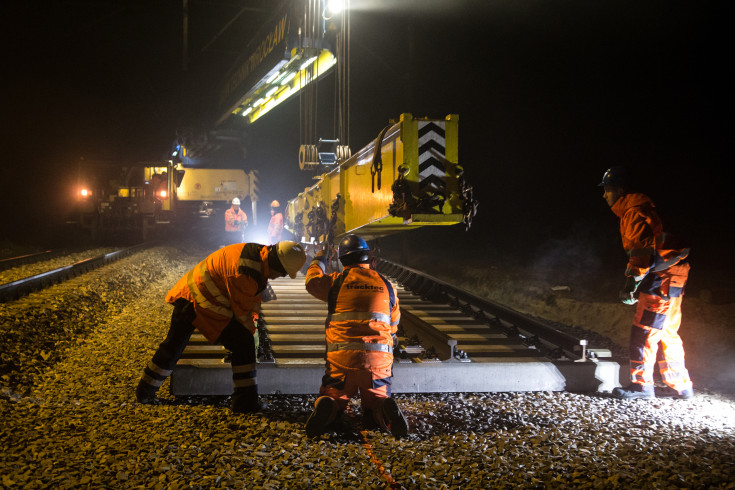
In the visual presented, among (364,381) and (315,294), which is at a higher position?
(315,294)

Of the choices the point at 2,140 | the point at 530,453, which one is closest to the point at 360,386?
the point at 530,453

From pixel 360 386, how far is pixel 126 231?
18.4 metres

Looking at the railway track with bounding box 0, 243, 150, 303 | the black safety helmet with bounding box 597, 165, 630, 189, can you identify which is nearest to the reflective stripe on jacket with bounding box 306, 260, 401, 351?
the black safety helmet with bounding box 597, 165, 630, 189

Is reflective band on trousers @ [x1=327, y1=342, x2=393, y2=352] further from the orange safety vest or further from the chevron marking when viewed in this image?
the orange safety vest

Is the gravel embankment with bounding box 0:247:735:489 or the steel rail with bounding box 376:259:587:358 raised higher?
the steel rail with bounding box 376:259:587:358

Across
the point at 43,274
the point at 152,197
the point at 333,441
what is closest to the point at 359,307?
the point at 333,441

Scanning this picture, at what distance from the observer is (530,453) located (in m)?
3.62

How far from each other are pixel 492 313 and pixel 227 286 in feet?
12.8

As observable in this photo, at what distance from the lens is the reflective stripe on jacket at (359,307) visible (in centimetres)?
412

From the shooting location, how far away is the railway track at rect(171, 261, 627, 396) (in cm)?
471

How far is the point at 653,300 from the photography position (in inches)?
192

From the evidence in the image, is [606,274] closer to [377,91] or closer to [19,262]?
[19,262]

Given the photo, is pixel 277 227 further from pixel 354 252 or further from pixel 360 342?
pixel 360 342

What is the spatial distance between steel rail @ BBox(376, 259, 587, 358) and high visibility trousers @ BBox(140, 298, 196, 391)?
11.6 feet
